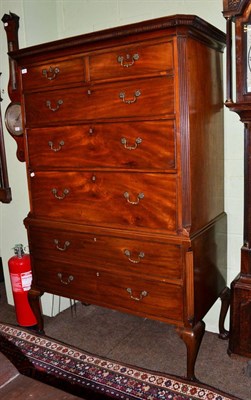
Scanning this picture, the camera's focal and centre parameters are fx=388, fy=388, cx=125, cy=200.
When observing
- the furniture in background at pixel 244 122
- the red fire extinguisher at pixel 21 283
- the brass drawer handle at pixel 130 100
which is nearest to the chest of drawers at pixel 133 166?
the brass drawer handle at pixel 130 100

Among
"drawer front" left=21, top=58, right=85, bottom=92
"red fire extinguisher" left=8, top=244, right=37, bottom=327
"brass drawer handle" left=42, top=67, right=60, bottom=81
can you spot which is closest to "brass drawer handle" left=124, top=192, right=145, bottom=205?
"drawer front" left=21, top=58, right=85, bottom=92

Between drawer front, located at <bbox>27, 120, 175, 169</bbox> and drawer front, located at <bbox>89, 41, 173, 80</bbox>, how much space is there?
24cm

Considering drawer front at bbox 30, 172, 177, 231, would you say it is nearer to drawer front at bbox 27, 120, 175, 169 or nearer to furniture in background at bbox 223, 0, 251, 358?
drawer front at bbox 27, 120, 175, 169

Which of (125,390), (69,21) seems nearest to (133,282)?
(125,390)

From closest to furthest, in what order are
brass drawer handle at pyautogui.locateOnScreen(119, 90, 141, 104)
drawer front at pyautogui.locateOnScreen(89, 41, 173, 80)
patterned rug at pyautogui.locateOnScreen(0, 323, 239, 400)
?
drawer front at pyautogui.locateOnScreen(89, 41, 173, 80) < brass drawer handle at pyautogui.locateOnScreen(119, 90, 141, 104) < patterned rug at pyautogui.locateOnScreen(0, 323, 239, 400)

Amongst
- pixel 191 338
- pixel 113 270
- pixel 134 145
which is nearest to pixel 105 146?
pixel 134 145

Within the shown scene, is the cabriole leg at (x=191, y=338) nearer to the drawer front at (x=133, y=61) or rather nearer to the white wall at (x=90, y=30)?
A: the white wall at (x=90, y=30)

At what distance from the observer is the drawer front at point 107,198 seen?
1924 mm

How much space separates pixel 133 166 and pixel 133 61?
1.67 ft

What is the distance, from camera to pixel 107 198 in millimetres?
2098

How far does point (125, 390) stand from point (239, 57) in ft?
5.83

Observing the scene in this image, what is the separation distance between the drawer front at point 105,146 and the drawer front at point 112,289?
2.00 feet

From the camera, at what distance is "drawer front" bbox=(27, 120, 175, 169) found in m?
1.87

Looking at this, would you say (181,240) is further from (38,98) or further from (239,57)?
(38,98)
